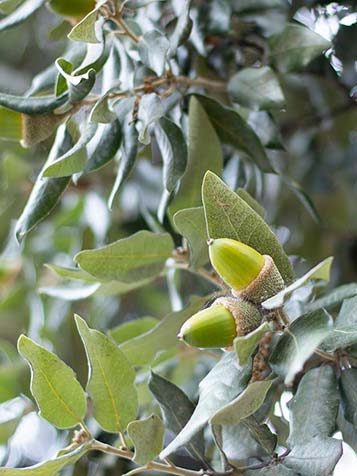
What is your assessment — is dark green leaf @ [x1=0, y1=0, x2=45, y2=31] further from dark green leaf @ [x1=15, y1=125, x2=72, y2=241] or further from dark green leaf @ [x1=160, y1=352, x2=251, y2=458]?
dark green leaf @ [x1=160, y1=352, x2=251, y2=458]

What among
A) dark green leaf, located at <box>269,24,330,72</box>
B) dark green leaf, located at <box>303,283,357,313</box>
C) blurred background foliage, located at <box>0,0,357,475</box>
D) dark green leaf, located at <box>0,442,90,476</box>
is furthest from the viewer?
blurred background foliage, located at <box>0,0,357,475</box>

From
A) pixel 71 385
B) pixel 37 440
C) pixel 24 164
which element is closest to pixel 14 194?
pixel 24 164

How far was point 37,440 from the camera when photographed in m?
1.19

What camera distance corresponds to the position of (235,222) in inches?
24.6

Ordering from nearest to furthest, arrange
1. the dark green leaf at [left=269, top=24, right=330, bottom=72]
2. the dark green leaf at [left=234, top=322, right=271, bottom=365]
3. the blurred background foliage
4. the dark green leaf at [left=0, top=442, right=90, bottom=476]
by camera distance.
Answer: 1. the dark green leaf at [left=234, top=322, right=271, bottom=365]
2. the dark green leaf at [left=0, top=442, right=90, bottom=476]
3. the dark green leaf at [left=269, top=24, right=330, bottom=72]
4. the blurred background foliage

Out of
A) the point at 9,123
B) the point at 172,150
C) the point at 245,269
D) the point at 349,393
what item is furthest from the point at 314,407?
the point at 9,123

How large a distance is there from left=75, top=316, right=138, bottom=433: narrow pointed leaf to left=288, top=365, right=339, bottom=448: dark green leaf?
5.4 inches

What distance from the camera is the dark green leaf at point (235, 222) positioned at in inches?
24.2

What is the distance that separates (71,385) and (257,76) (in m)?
0.37

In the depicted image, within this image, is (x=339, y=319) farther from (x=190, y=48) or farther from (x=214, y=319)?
(x=190, y=48)

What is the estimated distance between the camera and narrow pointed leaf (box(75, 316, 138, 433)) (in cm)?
67

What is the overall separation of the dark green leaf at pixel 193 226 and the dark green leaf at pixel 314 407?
0.15 metres

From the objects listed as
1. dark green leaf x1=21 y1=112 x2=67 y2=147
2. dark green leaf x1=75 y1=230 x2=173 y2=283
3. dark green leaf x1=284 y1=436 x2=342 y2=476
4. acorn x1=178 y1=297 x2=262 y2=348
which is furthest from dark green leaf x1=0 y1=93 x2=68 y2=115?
dark green leaf x1=284 y1=436 x2=342 y2=476

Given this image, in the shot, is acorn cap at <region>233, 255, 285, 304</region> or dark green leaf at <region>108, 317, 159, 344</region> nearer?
acorn cap at <region>233, 255, 285, 304</region>
